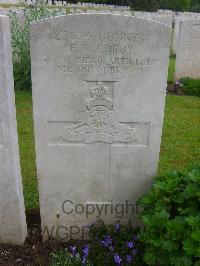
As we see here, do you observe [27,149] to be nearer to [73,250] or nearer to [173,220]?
[73,250]

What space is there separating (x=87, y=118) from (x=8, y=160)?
716 mm

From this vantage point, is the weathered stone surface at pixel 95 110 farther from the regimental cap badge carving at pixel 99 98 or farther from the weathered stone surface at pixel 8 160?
the weathered stone surface at pixel 8 160

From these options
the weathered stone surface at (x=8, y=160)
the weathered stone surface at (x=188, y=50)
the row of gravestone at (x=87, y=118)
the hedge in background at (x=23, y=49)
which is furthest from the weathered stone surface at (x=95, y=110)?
the weathered stone surface at (x=188, y=50)

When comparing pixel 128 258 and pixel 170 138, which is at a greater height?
pixel 128 258

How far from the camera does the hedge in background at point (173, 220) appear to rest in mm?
2471

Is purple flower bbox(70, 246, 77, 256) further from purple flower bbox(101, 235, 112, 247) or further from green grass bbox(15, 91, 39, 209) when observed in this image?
green grass bbox(15, 91, 39, 209)

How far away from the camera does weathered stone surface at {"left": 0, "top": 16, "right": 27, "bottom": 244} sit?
2.68 m

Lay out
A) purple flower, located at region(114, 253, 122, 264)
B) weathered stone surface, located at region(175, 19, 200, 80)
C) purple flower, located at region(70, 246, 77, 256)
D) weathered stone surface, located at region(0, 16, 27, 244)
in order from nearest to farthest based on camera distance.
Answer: weathered stone surface, located at region(0, 16, 27, 244) < purple flower, located at region(114, 253, 122, 264) < purple flower, located at region(70, 246, 77, 256) < weathered stone surface, located at region(175, 19, 200, 80)

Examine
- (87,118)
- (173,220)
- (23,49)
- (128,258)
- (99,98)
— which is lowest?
(128,258)

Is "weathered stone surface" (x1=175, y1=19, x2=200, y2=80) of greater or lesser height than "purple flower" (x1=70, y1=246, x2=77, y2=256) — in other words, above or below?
above

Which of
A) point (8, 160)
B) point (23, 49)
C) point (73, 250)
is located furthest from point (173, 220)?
point (23, 49)

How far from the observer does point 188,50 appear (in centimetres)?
909

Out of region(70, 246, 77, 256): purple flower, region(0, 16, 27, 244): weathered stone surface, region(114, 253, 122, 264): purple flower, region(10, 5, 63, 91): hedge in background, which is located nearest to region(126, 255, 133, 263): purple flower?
region(114, 253, 122, 264): purple flower

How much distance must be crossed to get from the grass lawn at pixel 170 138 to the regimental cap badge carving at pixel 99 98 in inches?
60.7
